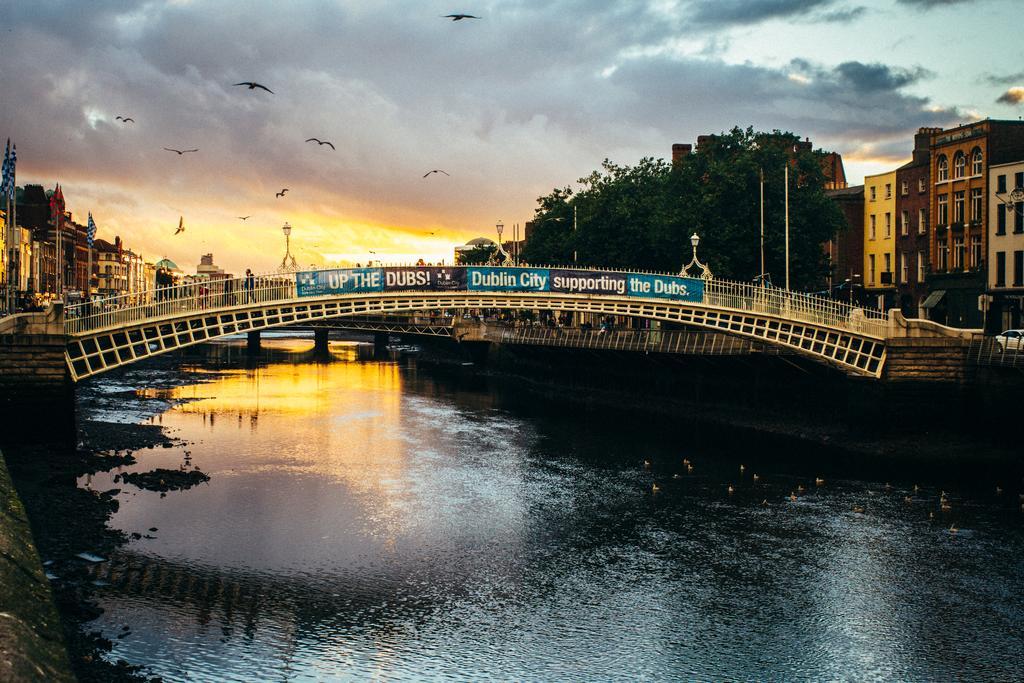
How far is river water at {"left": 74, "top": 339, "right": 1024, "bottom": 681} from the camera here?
2278cm

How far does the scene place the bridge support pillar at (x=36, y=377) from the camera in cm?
4584

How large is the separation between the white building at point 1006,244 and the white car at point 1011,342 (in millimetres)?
15974

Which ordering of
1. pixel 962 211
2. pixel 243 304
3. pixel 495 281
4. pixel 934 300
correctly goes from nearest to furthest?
pixel 243 304 < pixel 495 281 < pixel 962 211 < pixel 934 300

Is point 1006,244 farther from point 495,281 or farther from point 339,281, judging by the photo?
point 339,281

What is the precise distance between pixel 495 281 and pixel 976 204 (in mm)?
40316

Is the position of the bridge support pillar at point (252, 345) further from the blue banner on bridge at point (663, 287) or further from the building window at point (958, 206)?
the building window at point (958, 206)

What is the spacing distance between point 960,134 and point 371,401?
48.8m

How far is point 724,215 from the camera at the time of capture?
76438 millimetres

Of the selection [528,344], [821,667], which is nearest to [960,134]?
[528,344]

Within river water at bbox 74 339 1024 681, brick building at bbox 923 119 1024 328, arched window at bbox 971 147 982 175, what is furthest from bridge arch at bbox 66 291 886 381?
arched window at bbox 971 147 982 175

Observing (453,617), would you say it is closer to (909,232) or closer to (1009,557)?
(1009,557)

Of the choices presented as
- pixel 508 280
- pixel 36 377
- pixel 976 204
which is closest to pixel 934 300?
pixel 976 204

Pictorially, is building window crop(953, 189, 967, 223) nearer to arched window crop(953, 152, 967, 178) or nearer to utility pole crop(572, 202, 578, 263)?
arched window crop(953, 152, 967, 178)

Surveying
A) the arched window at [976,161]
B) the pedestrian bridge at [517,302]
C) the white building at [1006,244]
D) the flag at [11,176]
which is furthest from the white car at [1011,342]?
the flag at [11,176]
